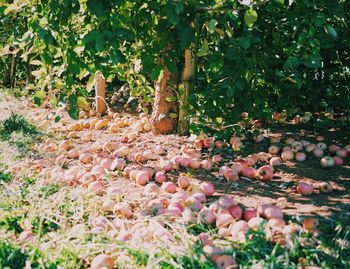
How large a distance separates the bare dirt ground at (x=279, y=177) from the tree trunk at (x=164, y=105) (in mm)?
109

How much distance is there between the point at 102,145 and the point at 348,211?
2.31 metres

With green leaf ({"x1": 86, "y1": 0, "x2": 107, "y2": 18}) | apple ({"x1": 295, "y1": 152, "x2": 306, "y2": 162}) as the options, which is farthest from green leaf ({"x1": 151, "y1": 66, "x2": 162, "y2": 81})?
apple ({"x1": 295, "y1": 152, "x2": 306, "y2": 162})

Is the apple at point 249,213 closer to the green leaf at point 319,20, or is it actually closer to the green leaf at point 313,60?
the green leaf at point 313,60

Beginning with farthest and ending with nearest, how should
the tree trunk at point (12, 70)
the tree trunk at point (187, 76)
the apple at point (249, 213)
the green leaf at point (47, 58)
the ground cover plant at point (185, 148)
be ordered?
1. the tree trunk at point (12, 70)
2. the tree trunk at point (187, 76)
3. the green leaf at point (47, 58)
4. the apple at point (249, 213)
5. the ground cover plant at point (185, 148)

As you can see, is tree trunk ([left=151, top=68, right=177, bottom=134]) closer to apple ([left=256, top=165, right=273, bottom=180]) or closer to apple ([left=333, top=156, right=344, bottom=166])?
apple ([left=256, top=165, right=273, bottom=180])

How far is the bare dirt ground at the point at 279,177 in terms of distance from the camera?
8.95 feet

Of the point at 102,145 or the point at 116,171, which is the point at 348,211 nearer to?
the point at 116,171

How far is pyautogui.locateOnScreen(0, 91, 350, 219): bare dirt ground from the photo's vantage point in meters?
2.73

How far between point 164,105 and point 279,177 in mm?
1399

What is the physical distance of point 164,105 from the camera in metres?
4.14

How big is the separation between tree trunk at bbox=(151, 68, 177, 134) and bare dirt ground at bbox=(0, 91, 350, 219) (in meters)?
0.11

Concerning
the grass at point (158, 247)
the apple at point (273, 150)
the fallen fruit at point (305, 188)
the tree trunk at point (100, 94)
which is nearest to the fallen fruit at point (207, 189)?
the grass at point (158, 247)

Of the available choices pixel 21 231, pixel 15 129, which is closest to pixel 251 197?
pixel 21 231

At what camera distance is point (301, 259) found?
195 cm
